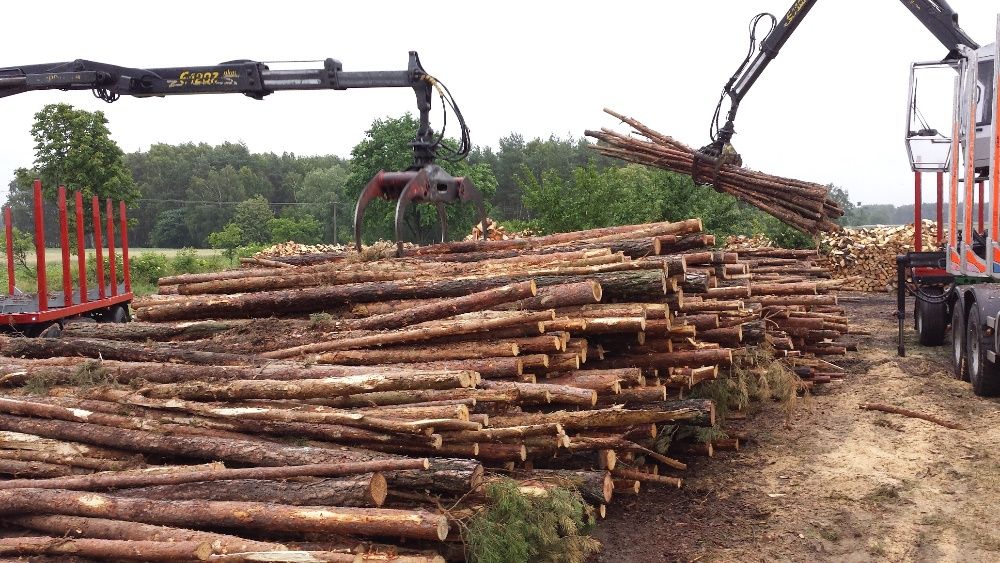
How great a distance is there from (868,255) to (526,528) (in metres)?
20.0

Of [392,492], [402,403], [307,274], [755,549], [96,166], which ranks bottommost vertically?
[755,549]

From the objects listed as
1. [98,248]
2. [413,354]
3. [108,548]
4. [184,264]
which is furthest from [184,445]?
[184,264]

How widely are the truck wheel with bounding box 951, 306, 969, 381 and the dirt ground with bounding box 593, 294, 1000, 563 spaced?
107cm

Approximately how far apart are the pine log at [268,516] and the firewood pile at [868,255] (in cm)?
1984

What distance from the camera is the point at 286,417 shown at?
4.80 metres

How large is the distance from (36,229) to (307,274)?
14.8 ft

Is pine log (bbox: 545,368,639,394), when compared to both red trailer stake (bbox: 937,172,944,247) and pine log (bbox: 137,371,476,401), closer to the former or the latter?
pine log (bbox: 137,371,476,401)

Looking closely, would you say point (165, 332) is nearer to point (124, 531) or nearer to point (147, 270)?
point (124, 531)

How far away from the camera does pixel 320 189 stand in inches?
2077

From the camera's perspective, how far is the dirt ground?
5582 mm

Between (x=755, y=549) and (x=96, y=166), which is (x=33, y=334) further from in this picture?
(x=96, y=166)

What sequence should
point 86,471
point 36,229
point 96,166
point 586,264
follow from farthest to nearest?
point 96,166, point 36,229, point 586,264, point 86,471

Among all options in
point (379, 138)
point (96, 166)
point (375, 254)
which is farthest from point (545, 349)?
point (379, 138)

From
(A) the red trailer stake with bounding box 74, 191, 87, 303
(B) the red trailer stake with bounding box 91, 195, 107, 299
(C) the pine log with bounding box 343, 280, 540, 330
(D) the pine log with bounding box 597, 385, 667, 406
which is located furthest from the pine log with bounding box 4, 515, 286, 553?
(B) the red trailer stake with bounding box 91, 195, 107, 299
